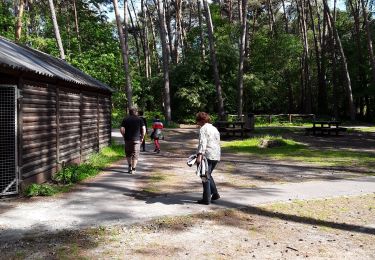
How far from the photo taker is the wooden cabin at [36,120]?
8.74 m

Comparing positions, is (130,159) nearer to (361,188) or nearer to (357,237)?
(361,188)

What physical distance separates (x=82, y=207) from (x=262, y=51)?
40.5m

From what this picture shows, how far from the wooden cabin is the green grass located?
7529mm

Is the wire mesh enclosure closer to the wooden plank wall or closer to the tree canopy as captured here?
the wooden plank wall

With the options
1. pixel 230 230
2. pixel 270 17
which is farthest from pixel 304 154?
pixel 270 17

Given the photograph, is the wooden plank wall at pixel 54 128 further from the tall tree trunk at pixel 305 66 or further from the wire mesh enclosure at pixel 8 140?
the tall tree trunk at pixel 305 66

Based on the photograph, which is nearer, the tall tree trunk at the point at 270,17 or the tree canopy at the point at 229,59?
the tree canopy at the point at 229,59

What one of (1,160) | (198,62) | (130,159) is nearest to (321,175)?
(130,159)

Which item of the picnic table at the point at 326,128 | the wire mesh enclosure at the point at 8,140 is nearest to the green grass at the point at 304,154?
the picnic table at the point at 326,128

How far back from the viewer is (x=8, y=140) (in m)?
8.80

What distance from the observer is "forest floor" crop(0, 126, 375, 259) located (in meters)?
5.47

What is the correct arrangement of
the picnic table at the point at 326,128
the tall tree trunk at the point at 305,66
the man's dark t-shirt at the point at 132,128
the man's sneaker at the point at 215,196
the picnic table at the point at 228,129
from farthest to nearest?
1. the tall tree trunk at the point at 305,66
2. the picnic table at the point at 326,128
3. the picnic table at the point at 228,129
4. the man's dark t-shirt at the point at 132,128
5. the man's sneaker at the point at 215,196

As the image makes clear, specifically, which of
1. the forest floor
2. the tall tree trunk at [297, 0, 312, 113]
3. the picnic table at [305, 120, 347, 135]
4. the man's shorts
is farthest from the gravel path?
the tall tree trunk at [297, 0, 312, 113]

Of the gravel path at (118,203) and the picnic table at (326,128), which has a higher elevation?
the picnic table at (326,128)
